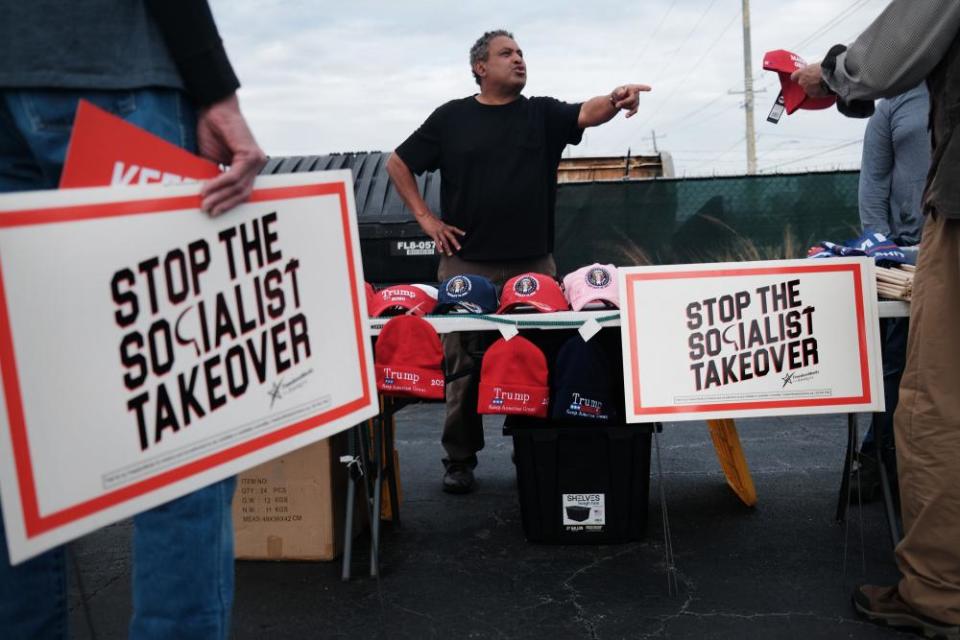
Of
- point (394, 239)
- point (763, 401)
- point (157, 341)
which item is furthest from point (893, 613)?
point (394, 239)

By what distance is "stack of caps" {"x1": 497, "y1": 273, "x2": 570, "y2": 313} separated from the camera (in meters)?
3.37

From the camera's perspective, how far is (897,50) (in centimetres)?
242

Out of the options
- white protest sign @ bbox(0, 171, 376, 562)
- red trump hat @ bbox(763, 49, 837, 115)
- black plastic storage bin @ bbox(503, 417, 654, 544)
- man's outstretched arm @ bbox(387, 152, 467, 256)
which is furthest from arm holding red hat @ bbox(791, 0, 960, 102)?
man's outstretched arm @ bbox(387, 152, 467, 256)

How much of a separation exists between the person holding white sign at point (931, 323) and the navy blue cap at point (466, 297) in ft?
5.02

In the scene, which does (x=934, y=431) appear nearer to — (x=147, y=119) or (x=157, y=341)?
(x=157, y=341)

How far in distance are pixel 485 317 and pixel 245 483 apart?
3.96 feet

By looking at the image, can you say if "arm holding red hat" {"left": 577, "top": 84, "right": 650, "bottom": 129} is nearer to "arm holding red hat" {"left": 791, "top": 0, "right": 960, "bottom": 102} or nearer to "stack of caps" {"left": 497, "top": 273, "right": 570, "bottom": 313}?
"stack of caps" {"left": 497, "top": 273, "right": 570, "bottom": 313}

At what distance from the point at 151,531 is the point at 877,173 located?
4.00m

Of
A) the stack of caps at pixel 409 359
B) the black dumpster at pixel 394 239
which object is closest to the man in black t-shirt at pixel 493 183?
the stack of caps at pixel 409 359

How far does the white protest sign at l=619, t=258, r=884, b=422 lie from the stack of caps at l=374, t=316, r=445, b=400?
2.45ft

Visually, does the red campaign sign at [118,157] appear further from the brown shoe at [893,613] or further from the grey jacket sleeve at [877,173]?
the grey jacket sleeve at [877,173]

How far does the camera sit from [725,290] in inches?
118

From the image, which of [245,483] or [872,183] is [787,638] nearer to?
[245,483]

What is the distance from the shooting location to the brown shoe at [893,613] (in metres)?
2.51
